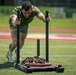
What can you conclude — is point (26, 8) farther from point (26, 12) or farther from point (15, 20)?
point (15, 20)

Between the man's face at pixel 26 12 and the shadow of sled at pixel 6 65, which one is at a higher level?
the man's face at pixel 26 12

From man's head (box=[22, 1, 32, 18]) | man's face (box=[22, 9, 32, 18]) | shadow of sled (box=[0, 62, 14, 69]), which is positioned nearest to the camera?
man's head (box=[22, 1, 32, 18])

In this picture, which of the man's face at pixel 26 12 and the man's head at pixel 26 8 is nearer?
the man's head at pixel 26 8

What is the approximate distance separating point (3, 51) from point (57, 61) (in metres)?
3.29

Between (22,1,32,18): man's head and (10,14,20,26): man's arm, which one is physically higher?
(22,1,32,18): man's head

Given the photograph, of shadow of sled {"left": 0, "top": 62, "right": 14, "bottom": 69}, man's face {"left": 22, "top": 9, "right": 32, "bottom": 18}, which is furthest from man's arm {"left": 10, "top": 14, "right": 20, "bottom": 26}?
shadow of sled {"left": 0, "top": 62, "right": 14, "bottom": 69}

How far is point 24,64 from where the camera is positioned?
33.3 ft

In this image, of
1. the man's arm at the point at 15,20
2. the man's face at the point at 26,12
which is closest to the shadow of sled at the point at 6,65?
the man's arm at the point at 15,20

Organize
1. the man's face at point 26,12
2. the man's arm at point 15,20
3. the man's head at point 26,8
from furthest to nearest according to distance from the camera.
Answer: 1. the man's face at point 26,12
2. the man's head at point 26,8
3. the man's arm at point 15,20

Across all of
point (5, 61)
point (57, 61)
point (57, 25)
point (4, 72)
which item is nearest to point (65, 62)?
point (57, 61)

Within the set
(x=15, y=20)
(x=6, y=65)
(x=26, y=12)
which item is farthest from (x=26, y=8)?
(x=6, y=65)

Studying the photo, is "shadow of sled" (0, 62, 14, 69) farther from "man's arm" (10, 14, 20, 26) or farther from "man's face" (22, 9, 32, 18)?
"man's face" (22, 9, 32, 18)

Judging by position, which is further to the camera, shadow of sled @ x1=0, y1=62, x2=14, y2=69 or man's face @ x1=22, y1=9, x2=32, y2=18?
shadow of sled @ x1=0, y1=62, x2=14, y2=69

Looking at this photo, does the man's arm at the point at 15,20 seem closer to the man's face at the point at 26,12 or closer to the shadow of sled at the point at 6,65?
the man's face at the point at 26,12
